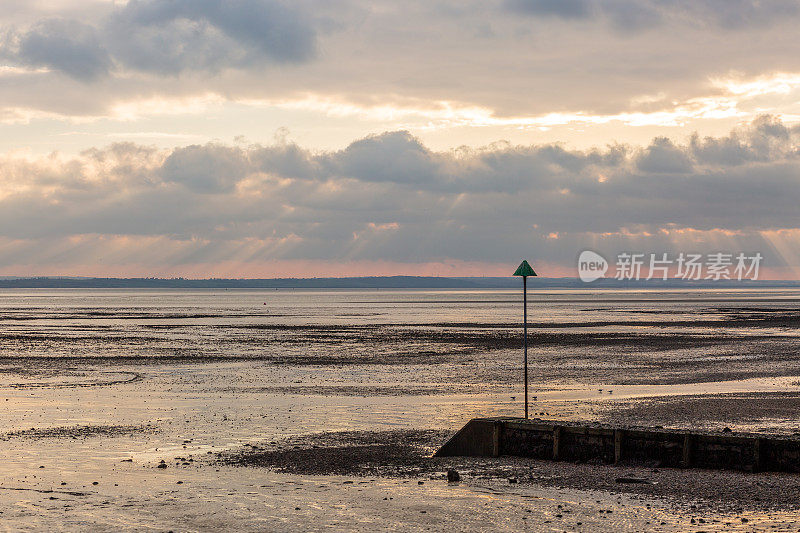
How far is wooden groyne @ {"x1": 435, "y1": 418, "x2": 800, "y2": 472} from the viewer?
61.0ft

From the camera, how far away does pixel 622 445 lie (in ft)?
65.3

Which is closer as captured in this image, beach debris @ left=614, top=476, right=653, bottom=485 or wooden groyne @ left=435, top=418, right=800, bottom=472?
beach debris @ left=614, top=476, right=653, bottom=485

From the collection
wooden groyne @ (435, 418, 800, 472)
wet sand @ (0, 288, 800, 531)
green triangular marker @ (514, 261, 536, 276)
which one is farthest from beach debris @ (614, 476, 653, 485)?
green triangular marker @ (514, 261, 536, 276)

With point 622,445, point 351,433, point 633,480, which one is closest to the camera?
point 633,480

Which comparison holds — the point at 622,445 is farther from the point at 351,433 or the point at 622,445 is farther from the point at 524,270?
the point at 351,433

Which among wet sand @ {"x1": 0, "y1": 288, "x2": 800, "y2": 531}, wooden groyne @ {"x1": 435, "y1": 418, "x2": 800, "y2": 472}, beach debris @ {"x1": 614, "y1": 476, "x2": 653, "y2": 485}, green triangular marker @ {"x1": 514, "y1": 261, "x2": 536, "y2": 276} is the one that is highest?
green triangular marker @ {"x1": 514, "y1": 261, "x2": 536, "y2": 276}

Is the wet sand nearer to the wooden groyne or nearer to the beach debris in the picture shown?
the beach debris

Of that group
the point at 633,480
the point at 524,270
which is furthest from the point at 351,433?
the point at 633,480

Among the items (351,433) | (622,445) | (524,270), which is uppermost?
(524,270)

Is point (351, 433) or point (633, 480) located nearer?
point (633, 480)

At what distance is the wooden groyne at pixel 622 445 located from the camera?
61.0 ft

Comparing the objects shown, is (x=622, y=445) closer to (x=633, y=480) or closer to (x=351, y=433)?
(x=633, y=480)

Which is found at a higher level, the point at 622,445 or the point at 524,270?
the point at 524,270

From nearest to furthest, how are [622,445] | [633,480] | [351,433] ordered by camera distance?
1. [633,480]
2. [622,445]
3. [351,433]
